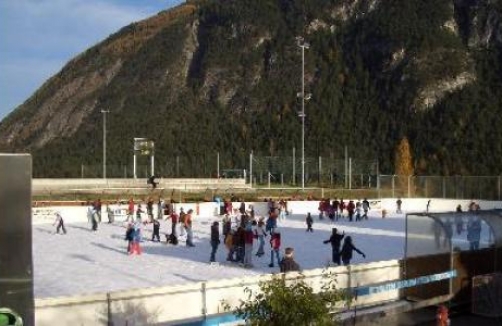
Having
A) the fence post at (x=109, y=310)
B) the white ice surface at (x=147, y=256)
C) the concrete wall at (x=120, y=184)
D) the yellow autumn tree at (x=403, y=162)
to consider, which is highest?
the yellow autumn tree at (x=403, y=162)

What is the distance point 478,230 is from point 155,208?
27.4 metres

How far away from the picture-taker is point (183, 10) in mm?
192750

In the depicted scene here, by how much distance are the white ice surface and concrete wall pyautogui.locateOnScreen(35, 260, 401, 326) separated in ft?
17.1

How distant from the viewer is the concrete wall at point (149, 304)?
897cm

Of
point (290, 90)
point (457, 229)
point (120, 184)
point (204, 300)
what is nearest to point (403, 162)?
point (120, 184)

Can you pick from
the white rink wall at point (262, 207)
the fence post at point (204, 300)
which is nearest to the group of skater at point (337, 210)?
the white rink wall at point (262, 207)

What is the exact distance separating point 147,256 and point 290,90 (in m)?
110

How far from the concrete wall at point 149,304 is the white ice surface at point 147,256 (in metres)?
5.20

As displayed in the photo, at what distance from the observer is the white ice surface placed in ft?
54.1

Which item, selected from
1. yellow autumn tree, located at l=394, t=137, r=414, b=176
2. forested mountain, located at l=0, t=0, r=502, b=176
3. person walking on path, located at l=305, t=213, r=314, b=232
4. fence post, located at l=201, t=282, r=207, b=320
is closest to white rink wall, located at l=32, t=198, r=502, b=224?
person walking on path, located at l=305, t=213, r=314, b=232

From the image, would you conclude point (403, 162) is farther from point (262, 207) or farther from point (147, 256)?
point (147, 256)

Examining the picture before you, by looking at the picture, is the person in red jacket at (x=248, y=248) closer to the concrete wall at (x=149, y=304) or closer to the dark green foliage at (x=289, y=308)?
the concrete wall at (x=149, y=304)

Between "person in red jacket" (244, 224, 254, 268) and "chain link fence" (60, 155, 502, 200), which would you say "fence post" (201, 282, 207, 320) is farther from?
"chain link fence" (60, 155, 502, 200)

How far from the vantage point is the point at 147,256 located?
21375 mm
